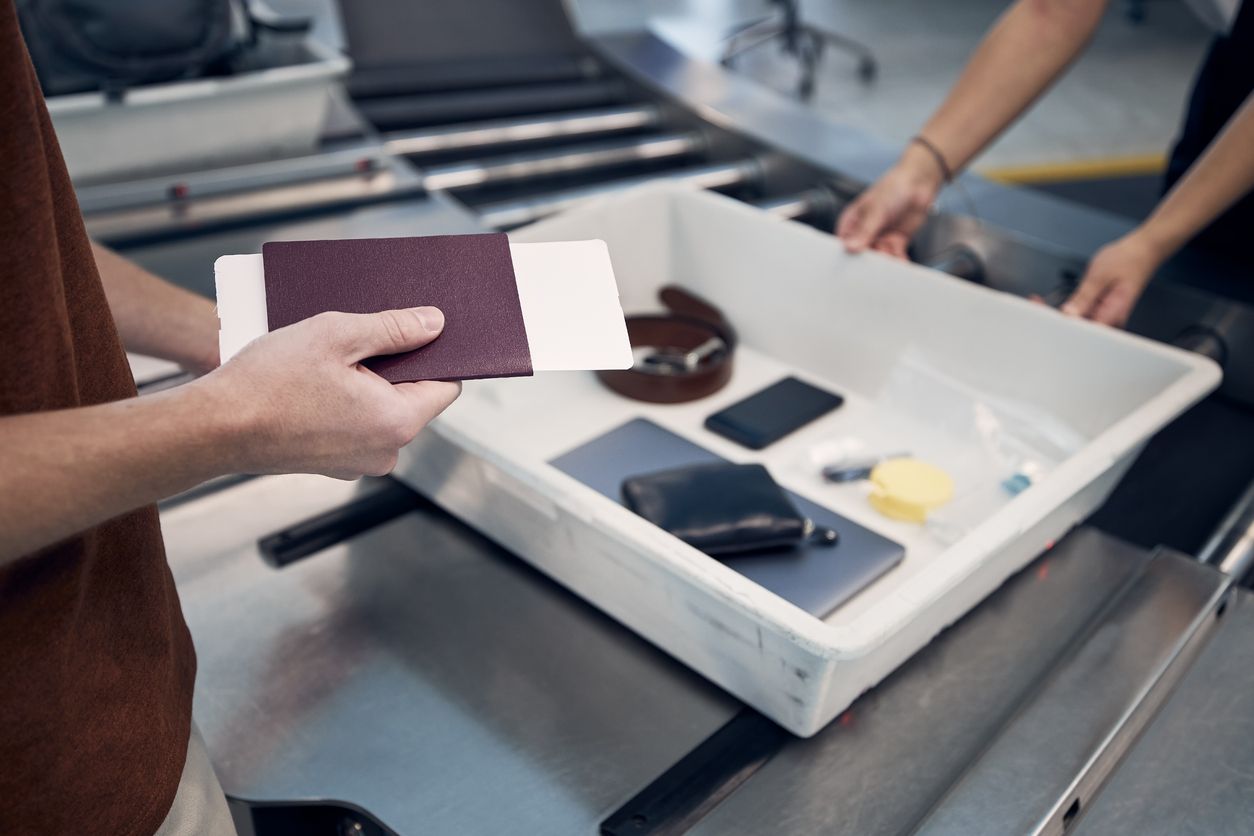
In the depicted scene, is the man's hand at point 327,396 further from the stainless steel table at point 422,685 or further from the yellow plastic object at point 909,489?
the yellow plastic object at point 909,489

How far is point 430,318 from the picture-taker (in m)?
0.71

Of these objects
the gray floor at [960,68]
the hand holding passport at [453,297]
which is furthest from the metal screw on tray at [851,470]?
the gray floor at [960,68]

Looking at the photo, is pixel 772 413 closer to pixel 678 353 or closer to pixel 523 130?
pixel 678 353

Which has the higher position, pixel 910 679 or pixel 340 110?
pixel 340 110

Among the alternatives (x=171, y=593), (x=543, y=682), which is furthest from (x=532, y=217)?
(x=171, y=593)

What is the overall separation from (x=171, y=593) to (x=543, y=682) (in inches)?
12.7

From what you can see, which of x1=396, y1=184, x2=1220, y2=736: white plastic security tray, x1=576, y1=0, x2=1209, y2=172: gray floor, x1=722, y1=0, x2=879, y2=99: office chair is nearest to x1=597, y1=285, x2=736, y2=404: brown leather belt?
x1=396, y1=184, x2=1220, y2=736: white plastic security tray

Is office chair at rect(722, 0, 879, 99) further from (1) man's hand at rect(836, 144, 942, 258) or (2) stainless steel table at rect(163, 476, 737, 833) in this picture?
(2) stainless steel table at rect(163, 476, 737, 833)

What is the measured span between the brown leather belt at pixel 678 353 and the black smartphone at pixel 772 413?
0.05m

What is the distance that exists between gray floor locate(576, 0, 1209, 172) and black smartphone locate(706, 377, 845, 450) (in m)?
2.75

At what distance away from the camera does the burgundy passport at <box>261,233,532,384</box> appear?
2.35 ft

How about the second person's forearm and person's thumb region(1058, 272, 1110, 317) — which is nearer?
person's thumb region(1058, 272, 1110, 317)

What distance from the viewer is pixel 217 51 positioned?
151 centimetres

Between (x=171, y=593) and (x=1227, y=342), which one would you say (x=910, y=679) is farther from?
(x=1227, y=342)
